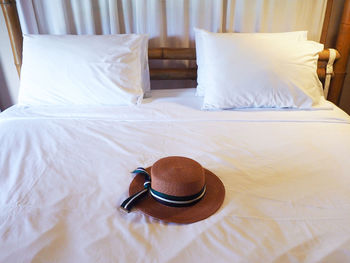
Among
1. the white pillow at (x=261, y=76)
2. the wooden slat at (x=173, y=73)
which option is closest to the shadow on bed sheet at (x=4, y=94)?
the wooden slat at (x=173, y=73)

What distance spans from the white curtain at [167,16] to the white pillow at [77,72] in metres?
0.26

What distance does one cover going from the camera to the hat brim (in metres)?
0.65

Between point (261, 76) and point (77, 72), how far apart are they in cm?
103

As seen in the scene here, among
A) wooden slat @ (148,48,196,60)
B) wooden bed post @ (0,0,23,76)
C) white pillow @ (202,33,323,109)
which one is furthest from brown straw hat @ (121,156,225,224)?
wooden bed post @ (0,0,23,76)

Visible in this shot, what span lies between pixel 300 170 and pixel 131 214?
0.60m

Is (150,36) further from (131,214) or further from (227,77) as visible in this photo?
(131,214)

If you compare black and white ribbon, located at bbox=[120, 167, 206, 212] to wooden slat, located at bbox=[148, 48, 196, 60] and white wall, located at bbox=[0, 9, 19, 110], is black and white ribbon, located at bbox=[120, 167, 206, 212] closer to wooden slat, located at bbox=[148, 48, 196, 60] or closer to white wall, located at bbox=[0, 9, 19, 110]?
wooden slat, located at bbox=[148, 48, 196, 60]

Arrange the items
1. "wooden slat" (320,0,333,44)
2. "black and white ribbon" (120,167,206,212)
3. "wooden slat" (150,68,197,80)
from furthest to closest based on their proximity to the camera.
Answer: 1. "wooden slat" (150,68,197,80)
2. "wooden slat" (320,0,333,44)
3. "black and white ribbon" (120,167,206,212)

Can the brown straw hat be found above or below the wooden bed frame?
below

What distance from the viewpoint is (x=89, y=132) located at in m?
1.14

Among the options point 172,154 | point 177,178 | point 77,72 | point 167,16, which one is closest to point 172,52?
point 167,16

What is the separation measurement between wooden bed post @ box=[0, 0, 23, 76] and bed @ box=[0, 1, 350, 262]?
51 cm

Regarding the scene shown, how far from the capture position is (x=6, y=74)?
6.03 feet

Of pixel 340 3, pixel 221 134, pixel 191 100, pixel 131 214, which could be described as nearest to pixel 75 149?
pixel 131 214
